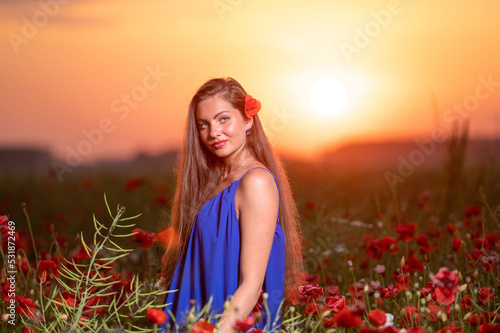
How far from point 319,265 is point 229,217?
1.55 m

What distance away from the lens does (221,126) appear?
241cm

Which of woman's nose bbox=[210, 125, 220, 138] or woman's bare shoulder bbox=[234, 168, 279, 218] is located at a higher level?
woman's nose bbox=[210, 125, 220, 138]

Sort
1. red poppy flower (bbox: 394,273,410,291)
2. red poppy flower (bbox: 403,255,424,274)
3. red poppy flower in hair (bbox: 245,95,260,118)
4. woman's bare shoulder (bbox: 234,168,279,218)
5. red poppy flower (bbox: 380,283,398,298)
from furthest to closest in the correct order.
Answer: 1. red poppy flower (bbox: 403,255,424,274)
2. red poppy flower (bbox: 394,273,410,291)
3. red poppy flower in hair (bbox: 245,95,260,118)
4. red poppy flower (bbox: 380,283,398,298)
5. woman's bare shoulder (bbox: 234,168,279,218)

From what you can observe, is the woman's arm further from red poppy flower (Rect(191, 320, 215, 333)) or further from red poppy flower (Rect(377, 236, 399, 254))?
red poppy flower (Rect(377, 236, 399, 254))

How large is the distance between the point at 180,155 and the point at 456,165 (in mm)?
2583

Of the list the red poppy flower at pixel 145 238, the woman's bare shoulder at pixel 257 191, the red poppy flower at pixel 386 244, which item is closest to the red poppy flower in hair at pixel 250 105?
the woman's bare shoulder at pixel 257 191

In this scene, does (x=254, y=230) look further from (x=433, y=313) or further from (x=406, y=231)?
Answer: (x=406, y=231)

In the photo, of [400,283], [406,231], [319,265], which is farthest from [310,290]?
[319,265]

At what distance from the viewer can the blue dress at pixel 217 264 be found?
89.4 inches

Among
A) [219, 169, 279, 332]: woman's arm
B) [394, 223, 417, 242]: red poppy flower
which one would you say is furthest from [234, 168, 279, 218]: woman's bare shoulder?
[394, 223, 417, 242]: red poppy flower

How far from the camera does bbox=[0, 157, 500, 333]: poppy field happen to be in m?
2.09

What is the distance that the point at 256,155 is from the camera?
2.54 meters

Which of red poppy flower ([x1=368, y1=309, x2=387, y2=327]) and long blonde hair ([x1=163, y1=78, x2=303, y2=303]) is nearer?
red poppy flower ([x1=368, y1=309, x2=387, y2=327])

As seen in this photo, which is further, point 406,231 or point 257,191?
point 406,231
